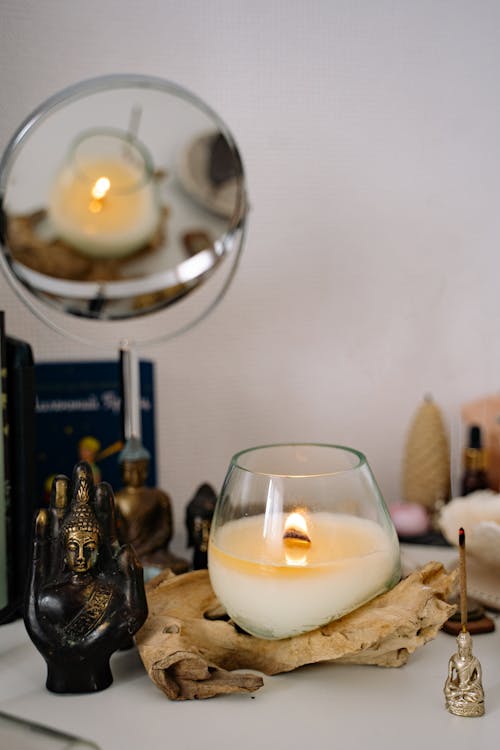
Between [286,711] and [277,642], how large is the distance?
59mm

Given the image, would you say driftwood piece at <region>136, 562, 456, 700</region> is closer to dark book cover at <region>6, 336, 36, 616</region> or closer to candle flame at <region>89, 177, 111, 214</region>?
dark book cover at <region>6, 336, 36, 616</region>

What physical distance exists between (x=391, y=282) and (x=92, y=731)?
0.64 meters

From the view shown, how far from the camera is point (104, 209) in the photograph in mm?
802

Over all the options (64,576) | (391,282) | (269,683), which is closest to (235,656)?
(269,683)

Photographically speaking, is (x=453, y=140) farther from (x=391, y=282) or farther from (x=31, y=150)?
(x=31, y=150)

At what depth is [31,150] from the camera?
0.76 meters

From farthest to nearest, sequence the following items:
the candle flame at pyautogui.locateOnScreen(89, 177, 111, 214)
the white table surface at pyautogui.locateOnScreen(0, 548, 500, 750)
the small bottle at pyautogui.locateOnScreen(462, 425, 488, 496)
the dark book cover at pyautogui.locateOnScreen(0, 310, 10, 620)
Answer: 1. the small bottle at pyautogui.locateOnScreen(462, 425, 488, 496)
2. the candle flame at pyautogui.locateOnScreen(89, 177, 111, 214)
3. the dark book cover at pyautogui.locateOnScreen(0, 310, 10, 620)
4. the white table surface at pyautogui.locateOnScreen(0, 548, 500, 750)

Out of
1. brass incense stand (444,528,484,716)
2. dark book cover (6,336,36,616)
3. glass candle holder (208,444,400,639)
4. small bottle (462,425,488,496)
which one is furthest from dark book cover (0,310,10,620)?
small bottle (462,425,488,496)

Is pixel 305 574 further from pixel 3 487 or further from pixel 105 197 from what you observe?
pixel 105 197

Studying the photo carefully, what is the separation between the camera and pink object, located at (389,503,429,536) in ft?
2.94

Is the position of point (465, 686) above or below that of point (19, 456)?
below

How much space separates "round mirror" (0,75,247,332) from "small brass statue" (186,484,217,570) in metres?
0.20

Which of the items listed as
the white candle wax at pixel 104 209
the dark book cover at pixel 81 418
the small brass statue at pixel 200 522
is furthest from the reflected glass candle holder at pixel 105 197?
the small brass statue at pixel 200 522

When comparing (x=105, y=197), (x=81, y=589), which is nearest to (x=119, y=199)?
(x=105, y=197)
